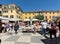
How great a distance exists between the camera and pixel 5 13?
74750mm

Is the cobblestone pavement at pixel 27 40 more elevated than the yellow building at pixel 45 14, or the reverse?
the yellow building at pixel 45 14

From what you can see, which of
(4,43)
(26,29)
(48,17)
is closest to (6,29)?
(26,29)

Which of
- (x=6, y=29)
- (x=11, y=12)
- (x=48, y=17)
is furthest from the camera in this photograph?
(x=48, y=17)

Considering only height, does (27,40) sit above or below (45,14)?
below

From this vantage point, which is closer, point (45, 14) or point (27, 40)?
point (27, 40)

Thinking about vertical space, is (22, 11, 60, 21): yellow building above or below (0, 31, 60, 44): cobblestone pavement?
above

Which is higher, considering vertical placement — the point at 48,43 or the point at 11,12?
the point at 11,12

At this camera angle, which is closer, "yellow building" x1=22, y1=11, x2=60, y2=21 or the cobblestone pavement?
the cobblestone pavement

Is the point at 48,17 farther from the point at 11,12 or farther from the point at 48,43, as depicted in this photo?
the point at 48,43

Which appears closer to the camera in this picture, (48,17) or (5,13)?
(5,13)

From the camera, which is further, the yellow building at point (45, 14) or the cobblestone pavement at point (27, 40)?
the yellow building at point (45, 14)

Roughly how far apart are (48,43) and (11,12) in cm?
6395

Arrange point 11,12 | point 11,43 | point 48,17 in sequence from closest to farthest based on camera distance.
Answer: point 11,43, point 11,12, point 48,17

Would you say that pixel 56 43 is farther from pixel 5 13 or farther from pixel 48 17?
pixel 48 17
